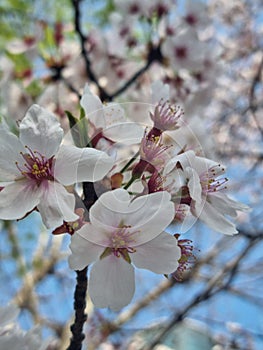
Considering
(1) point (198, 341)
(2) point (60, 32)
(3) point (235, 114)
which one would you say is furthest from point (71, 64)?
(3) point (235, 114)

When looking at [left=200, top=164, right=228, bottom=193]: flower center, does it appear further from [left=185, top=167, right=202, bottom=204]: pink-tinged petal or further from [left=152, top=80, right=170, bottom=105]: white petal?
[left=152, top=80, right=170, bottom=105]: white petal

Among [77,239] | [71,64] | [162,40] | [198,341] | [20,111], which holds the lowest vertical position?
[198,341]

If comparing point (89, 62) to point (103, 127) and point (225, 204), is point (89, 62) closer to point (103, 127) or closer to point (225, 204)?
point (103, 127)

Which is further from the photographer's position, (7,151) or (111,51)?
(111,51)

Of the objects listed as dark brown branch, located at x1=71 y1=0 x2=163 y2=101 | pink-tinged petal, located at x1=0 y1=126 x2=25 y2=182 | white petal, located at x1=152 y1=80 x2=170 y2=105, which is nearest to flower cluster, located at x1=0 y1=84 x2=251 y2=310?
pink-tinged petal, located at x1=0 y1=126 x2=25 y2=182

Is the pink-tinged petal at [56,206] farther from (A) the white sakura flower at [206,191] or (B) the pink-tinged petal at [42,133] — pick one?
(A) the white sakura flower at [206,191]

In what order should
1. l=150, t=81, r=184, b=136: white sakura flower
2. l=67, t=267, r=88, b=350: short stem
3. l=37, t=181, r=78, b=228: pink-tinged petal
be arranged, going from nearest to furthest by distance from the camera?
1. l=37, t=181, r=78, b=228: pink-tinged petal
2. l=67, t=267, r=88, b=350: short stem
3. l=150, t=81, r=184, b=136: white sakura flower

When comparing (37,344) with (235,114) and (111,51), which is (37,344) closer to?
(111,51)

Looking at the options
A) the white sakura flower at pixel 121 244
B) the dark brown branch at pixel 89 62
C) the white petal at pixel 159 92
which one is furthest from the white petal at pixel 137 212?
the dark brown branch at pixel 89 62
